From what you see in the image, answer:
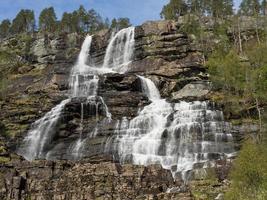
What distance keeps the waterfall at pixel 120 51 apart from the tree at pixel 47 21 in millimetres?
34889

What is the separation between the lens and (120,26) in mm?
131875

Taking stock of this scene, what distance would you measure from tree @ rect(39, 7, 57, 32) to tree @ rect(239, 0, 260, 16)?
48.1m

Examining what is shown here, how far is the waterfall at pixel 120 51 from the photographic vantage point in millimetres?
97438

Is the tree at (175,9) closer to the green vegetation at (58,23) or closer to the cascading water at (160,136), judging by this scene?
the green vegetation at (58,23)

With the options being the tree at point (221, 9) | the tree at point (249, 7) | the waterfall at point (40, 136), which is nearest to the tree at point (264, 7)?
the tree at point (249, 7)

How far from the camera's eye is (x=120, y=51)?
3949 inches

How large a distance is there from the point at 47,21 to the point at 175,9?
35.1 metres

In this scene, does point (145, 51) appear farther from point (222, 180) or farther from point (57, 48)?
point (222, 180)

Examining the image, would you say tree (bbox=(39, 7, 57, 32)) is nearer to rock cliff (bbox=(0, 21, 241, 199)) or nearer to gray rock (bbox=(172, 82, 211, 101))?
rock cliff (bbox=(0, 21, 241, 199))

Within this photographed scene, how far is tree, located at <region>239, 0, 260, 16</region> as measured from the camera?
11443 centimetres

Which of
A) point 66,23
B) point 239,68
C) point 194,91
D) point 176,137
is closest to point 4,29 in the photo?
point 66,23

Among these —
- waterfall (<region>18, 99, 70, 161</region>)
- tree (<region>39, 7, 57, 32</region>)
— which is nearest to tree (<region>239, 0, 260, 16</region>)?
tree (<region>39, 7, 57, 32</region>)

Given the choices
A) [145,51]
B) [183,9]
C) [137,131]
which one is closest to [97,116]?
[137,131]

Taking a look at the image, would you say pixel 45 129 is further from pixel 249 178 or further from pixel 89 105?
pixel 249 178
